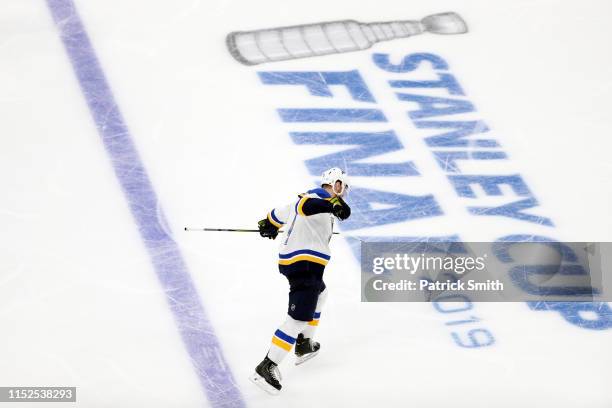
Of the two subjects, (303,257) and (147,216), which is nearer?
(303,257)

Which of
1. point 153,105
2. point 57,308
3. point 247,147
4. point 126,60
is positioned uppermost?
point 126,60

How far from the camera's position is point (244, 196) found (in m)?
5.88

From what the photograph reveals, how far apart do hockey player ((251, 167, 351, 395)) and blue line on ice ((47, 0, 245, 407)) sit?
0.75ft

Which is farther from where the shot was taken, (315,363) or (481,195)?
(481,195)

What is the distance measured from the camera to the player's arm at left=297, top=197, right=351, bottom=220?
4.70 meters

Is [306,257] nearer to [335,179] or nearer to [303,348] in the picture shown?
[335,179]

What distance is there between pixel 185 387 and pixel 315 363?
583 millimetres

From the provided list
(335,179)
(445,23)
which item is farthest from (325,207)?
(445,23)

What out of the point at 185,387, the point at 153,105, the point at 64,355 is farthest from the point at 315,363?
the point at 153,105

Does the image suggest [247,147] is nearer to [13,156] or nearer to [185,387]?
[13,156]

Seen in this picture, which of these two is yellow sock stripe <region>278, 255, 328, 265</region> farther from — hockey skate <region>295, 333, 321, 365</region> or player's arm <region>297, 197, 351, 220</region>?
hockey skate <region>295, 333, 321, 365</region>

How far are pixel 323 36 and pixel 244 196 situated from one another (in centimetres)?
151

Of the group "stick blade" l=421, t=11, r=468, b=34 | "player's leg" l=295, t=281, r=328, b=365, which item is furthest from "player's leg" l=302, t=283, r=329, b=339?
"stick blade" l=421, t=11, r=468, b=34

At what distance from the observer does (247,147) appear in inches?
242
